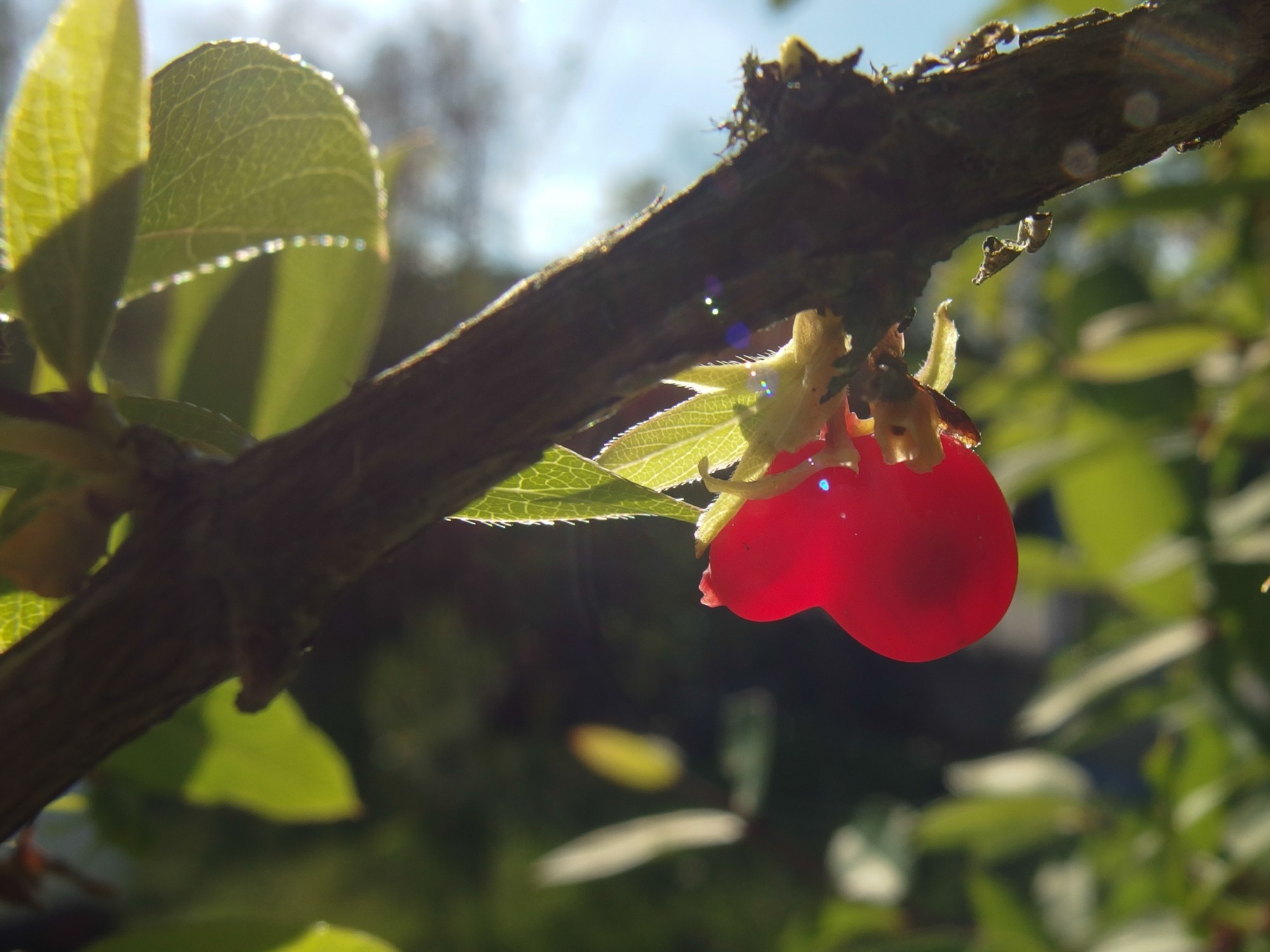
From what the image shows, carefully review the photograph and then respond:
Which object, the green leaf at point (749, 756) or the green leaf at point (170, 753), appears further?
the green leaf at point (749, 756)

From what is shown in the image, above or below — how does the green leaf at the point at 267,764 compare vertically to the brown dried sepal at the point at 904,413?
below

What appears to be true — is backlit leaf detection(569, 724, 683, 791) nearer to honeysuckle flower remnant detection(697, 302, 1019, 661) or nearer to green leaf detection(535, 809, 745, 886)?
green leaf detection(535, 809, 745, 886)

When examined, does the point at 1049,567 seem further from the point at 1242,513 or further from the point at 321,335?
the point at 321,335

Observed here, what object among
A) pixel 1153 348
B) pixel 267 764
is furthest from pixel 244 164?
pixel 1153 348

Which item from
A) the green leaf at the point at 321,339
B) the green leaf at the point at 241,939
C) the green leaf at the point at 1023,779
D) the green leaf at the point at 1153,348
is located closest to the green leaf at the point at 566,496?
the green leaf at the point at 241,939

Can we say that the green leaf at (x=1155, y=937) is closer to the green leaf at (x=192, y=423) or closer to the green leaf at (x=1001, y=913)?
the green leaf at (x=1001, y=913)

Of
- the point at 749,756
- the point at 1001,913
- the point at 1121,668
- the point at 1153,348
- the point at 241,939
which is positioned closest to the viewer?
the point at 241,939

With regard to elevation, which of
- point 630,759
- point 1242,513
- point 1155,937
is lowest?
point 1155,937
